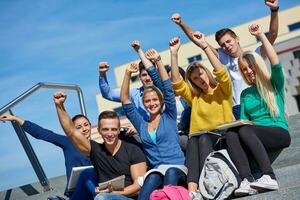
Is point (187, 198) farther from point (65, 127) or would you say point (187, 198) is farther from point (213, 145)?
point (65, 127)

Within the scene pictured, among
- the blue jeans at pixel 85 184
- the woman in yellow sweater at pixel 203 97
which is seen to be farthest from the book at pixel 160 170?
the blue jeans at pixel 85 184

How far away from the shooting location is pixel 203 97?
430 cm

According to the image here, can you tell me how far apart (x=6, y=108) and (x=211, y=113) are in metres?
2.84

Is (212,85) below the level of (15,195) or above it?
above

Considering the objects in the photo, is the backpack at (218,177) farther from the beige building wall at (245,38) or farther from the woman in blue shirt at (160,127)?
the beige building wall at (245,38)

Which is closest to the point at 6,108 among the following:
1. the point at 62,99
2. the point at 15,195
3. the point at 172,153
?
the point at 15,195

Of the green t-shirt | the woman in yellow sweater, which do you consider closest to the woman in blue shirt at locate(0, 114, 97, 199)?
the woman in yellow sweater

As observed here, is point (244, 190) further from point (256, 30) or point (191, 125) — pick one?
point (256, 30)

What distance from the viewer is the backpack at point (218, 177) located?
3.51m

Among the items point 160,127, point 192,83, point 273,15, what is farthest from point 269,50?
point 160,127

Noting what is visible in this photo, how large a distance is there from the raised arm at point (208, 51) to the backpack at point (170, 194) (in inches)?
42.2

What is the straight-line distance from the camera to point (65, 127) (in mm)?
4070

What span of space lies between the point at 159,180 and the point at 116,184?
0.34m

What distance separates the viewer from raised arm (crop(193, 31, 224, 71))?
4.03m
